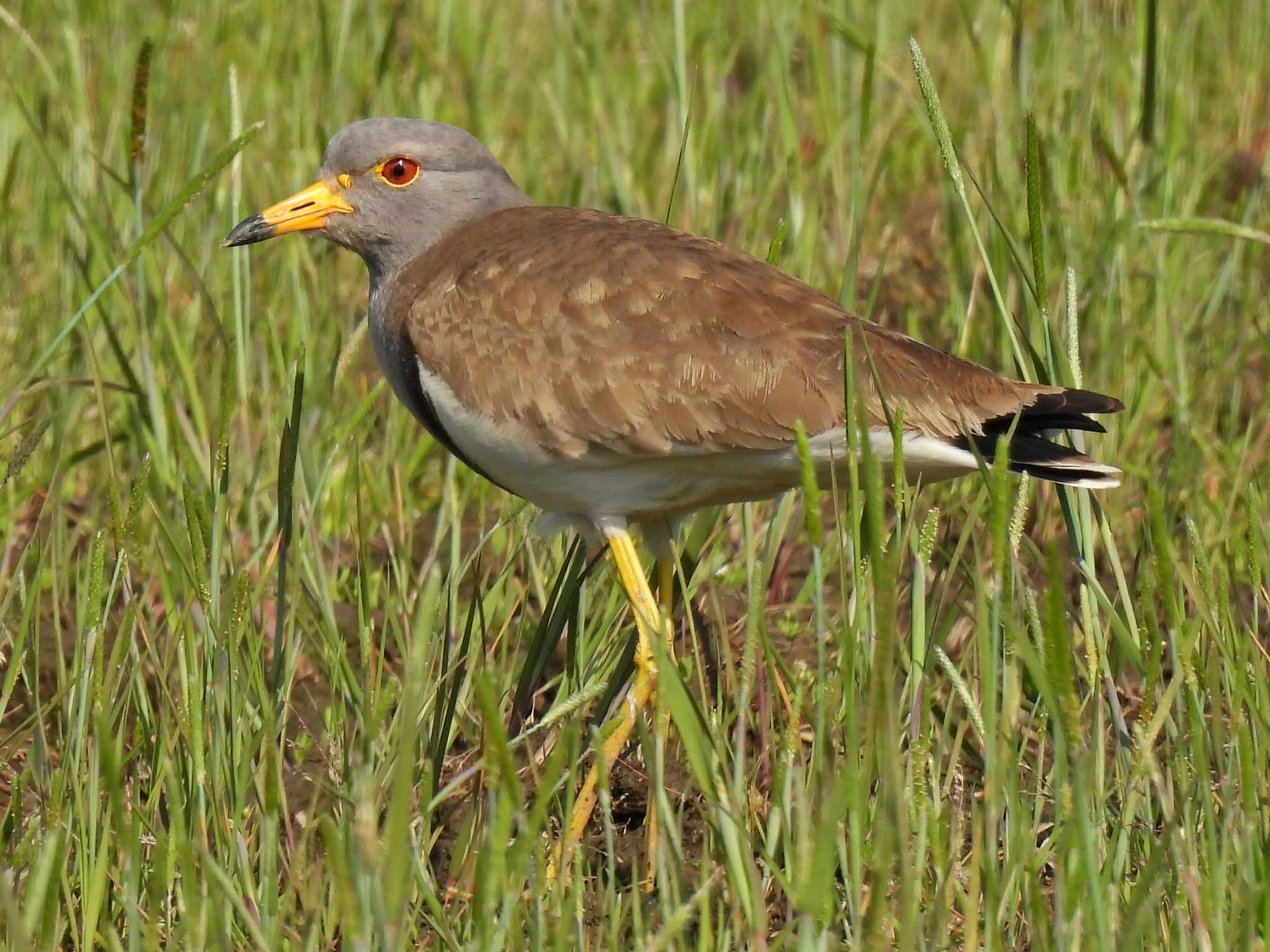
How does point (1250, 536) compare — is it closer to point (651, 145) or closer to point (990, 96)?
point (990, 96)

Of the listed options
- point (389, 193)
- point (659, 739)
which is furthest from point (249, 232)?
point (659, 739)

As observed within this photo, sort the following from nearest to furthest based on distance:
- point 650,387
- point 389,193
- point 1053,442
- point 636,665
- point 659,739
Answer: point 659,739, point 1053,442, point 650,387, point 636,665, point 389,193

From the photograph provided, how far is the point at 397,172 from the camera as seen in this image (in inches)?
161

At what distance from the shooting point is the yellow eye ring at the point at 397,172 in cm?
408

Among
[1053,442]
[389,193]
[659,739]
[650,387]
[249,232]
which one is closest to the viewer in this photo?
[659,739]

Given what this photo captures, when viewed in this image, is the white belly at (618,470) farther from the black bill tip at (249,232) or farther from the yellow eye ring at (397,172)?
the yellow eye ring at (397,172)

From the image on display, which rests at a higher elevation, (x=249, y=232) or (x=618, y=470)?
(x=249, y=232)

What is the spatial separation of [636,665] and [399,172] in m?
1.33

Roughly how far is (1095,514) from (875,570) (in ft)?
2.58

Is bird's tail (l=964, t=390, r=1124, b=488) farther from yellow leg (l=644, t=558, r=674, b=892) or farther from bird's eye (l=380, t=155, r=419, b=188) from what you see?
bird's eye (l=380, t=155, r=419, b=188)

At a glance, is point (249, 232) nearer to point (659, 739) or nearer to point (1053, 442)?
point (1053, 442)

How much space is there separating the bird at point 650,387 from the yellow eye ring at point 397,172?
423 mm

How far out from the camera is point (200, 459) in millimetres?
3947

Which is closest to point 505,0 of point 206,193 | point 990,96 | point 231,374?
point 206,193
